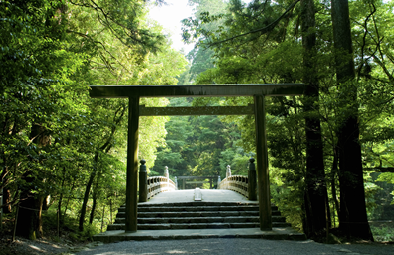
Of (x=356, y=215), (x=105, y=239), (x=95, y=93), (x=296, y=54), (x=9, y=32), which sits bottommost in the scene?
(x=105, y=239)

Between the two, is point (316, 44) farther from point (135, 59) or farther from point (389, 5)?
point (135, 59)

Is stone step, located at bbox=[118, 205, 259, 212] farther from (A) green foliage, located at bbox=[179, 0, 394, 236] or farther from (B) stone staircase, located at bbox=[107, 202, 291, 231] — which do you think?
(A) green foliage, located at bbox=[179, 0, 394, 236]

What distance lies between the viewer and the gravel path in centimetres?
439

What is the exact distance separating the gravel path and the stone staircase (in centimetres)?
121

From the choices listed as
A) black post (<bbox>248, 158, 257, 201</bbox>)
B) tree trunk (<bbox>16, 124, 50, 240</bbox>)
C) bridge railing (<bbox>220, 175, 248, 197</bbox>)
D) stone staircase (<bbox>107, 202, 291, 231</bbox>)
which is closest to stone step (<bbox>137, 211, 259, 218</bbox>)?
stone staircase (<bbox>107, 202, 291, 231</bbox>)

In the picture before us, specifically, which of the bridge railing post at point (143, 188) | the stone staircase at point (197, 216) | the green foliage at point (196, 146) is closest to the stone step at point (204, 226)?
the stone staircase at point (197, 216)

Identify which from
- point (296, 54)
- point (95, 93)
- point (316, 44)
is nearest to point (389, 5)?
point (316, 44)

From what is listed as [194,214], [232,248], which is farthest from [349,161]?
[194,214]

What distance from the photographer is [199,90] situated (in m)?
6.02

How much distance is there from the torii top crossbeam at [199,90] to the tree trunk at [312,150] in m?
0.41

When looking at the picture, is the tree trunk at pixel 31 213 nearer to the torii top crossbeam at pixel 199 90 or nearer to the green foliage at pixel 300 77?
the torii top crossbeam at pixel 199 90

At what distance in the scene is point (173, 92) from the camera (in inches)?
236

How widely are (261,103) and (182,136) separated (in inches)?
941

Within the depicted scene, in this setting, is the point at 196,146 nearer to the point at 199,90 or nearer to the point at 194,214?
the point at 194,214
